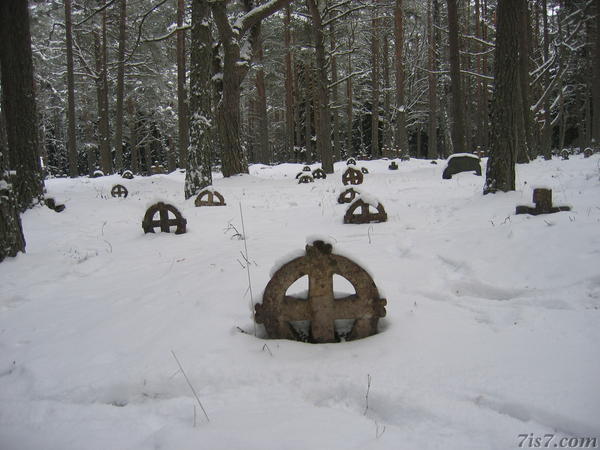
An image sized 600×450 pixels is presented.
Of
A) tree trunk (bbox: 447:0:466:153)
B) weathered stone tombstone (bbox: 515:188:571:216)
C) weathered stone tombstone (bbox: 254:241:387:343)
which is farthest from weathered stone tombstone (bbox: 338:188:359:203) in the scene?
tree trunk (bbox: 447:0:466:153)

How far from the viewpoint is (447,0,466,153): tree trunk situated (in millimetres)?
13586

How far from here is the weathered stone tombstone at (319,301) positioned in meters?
2.40

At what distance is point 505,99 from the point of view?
255 inches

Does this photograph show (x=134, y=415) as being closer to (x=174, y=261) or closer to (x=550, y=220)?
(x=174, y=261)

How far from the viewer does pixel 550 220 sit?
4.35m

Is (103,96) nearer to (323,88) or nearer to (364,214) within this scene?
(323,88)

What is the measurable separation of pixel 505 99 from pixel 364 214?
3.32 meters

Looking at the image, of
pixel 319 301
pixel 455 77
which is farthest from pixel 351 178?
pixel 319 301

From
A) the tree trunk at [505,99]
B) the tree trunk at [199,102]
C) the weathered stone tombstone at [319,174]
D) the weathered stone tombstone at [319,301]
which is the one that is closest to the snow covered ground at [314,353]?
the weathered stone tombstone at [319,301]

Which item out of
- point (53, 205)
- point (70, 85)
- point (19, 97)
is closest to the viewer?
point (19, 97)

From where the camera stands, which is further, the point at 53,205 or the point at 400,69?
the point at 400,69

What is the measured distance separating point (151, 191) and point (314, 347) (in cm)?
1337

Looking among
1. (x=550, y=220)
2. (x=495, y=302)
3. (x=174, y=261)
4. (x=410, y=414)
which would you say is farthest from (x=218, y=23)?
(x=410, y=414)

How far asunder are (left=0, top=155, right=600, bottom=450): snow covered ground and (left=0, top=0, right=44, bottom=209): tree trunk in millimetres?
5005
